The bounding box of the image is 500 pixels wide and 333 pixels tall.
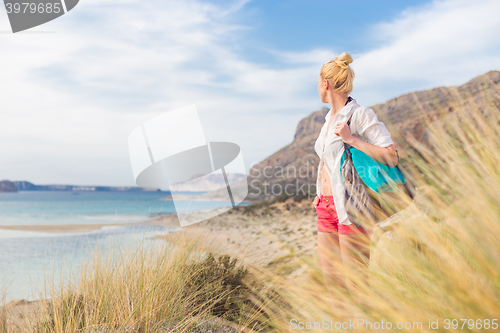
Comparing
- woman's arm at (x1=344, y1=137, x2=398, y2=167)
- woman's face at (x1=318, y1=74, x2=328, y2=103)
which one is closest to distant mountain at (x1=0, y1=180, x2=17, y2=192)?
woman's face at (x1=318, y1=74, x2=328, y2=103)

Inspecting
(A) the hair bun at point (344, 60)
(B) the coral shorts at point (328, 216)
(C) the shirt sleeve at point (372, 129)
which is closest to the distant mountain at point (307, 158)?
(C) the shirt sleeve at point (372, 129)

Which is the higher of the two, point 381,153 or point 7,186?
point 7,186

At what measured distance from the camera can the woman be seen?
5.65ft

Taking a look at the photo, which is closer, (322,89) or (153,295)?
(322,89)

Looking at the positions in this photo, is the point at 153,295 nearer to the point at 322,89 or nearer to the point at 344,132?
the point at 344,132

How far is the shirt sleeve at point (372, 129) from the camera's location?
1720mm

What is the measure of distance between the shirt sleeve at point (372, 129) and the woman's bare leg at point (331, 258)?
603 millimetres

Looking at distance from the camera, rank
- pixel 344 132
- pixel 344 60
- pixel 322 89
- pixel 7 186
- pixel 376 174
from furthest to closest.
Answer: pixel 7 186
pixel 322 89
pixel 344 60
pixel 344 132
pixel 376 174

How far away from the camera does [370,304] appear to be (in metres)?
1.54

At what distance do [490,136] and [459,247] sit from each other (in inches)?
41.9

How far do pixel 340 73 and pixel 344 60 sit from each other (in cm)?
Result: 8

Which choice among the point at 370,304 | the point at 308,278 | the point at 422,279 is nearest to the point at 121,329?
the point at 308,278

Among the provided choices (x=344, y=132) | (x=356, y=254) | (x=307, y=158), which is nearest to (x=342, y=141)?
(x=344, y=132)

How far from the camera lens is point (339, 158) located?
1837 millimetres
